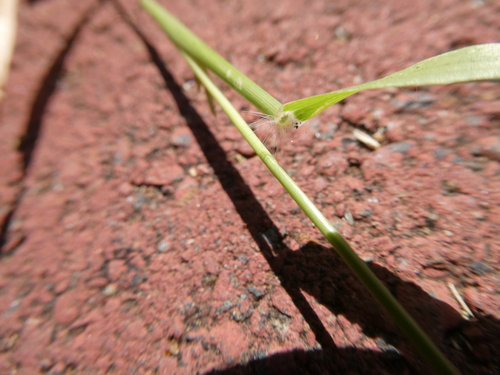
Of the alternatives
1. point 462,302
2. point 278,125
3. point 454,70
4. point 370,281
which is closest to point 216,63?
point 278,125

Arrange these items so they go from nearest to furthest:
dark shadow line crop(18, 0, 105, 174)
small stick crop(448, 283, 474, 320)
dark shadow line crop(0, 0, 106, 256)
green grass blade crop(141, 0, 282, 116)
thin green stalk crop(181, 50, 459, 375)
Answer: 1. thin green stalk crop(181, 50, 459, 375)
2. small stick crop(448, 283, 474, 320)
3. green grass blade crop(141, 0, 282, 116)
4. dark shadow line crop(0, 0, 106, 256)
5. dark shadow line crop(18, 0, 105, 174)

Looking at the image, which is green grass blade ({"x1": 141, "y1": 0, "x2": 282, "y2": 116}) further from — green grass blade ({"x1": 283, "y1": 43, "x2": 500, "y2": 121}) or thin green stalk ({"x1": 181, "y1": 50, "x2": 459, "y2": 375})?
green grass blade ({"x1": 283, "y1": 43, "x2": 500, "y2": 121})

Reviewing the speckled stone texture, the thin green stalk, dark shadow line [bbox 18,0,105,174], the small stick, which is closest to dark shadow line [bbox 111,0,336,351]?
the speckled stone texture

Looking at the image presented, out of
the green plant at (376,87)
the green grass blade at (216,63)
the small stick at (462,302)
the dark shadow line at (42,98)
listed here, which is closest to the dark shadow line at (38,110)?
the dark shadow line at (42,98)

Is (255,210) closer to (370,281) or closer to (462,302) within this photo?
(370,281)

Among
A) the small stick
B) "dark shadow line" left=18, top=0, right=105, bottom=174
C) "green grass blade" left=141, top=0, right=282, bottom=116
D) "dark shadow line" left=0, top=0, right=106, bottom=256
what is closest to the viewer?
the small stick

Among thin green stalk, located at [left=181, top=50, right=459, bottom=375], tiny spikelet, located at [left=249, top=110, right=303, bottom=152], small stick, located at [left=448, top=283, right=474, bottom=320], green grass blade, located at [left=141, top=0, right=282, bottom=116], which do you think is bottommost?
small stick, located at [left=448, top=283, right=474, bottom=320]

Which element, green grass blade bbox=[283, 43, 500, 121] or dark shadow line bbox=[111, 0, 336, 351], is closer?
green grass blade bbox=[283, 43, 500, 121]

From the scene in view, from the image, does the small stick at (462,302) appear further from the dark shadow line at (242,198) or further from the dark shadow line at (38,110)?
the dark shadow line at (38,110)
